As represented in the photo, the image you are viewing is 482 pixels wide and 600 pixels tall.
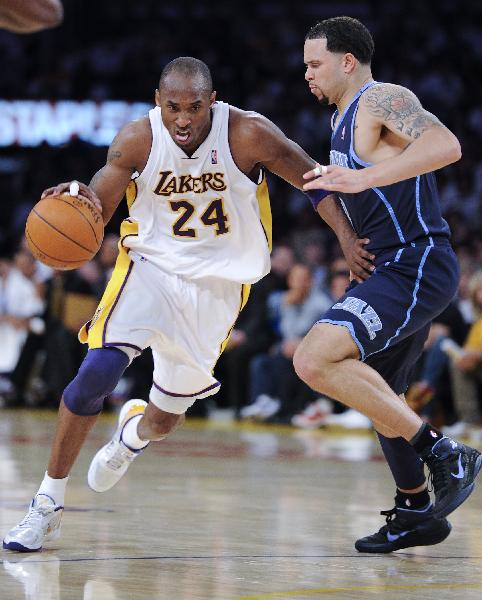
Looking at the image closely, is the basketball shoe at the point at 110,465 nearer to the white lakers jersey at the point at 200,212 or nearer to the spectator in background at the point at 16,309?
the white lakers jersey at the point at 200,212

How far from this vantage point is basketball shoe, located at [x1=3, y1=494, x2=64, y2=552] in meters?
4.65

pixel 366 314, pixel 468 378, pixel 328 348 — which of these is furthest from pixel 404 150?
pixel 468 378

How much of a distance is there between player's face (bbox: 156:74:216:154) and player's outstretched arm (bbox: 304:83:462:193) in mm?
772

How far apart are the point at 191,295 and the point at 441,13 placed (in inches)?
531

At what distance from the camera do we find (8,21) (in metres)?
3.45

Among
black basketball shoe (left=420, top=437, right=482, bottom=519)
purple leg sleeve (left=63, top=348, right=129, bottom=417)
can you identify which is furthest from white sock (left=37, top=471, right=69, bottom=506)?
black basketball shoe (left=420, top=437, right=482, bottom=519)

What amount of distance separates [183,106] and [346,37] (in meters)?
0.77

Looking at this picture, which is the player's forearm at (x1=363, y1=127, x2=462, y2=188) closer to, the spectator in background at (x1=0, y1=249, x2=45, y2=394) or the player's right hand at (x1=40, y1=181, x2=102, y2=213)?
the player's right hand at (x1=40, y1=181, x2=102, y2=213)

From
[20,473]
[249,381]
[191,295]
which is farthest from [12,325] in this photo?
[191,295]

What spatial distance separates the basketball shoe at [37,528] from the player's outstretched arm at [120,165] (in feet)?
4.11

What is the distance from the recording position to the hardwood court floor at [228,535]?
159 inches

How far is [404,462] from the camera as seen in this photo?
16.6 feet

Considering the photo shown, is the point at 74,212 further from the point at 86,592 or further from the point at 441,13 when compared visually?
the point at 441,13

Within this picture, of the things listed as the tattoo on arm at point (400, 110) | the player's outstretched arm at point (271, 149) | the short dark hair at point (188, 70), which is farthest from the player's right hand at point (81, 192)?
the tattoo on arm at point (400, 110)
